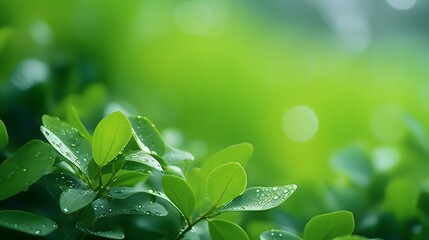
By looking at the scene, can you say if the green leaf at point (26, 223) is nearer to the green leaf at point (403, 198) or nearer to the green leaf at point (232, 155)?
the green leaf at point (232, 155)

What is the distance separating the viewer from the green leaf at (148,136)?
571 millimetres

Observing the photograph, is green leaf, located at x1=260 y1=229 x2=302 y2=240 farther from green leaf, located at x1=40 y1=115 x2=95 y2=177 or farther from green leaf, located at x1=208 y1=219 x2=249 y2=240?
green leaf, located at x1=40 y1=115 x2=95 y2=177

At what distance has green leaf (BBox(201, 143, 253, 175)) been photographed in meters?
0.57

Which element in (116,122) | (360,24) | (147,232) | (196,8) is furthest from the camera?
(360,24)

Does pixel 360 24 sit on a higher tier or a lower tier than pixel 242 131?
higher

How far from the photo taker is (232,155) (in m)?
0.57

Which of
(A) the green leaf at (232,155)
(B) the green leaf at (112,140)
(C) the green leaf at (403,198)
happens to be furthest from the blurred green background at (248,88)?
(B) the green leaf at (112,140)

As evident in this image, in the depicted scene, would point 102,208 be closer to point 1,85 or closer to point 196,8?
point 1,85

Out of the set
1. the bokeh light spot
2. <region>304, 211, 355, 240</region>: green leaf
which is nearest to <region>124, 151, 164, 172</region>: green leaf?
<region>304, 211, 355, 240</region>: green leaf

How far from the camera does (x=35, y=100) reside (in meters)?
0.79

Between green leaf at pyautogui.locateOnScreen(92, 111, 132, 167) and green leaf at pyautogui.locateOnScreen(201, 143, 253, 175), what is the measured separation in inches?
4.2

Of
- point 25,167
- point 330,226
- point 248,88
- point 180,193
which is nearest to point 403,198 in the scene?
point 330,226

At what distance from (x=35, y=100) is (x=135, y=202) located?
1.07ft

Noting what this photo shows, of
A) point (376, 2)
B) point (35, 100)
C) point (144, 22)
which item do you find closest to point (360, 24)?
point (376, 2)
